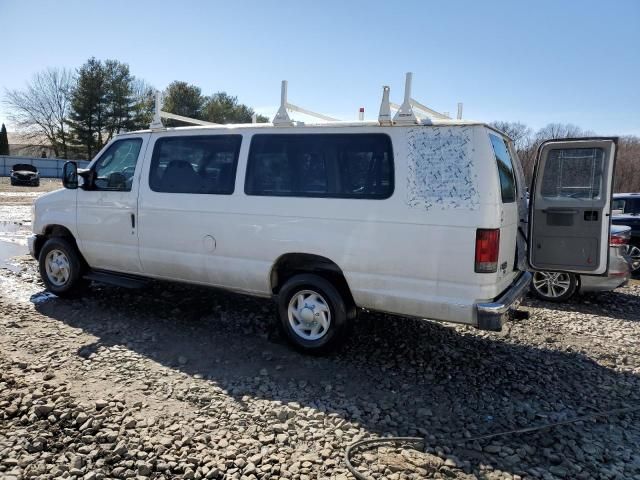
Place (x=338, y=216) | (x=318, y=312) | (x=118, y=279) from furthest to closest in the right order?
(x=118, y=279) → (x=318, y=312) → (x=338, y=216)

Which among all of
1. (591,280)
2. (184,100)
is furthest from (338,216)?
(184,100)

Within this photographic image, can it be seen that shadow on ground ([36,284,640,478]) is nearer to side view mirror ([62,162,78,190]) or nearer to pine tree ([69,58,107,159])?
side view mirror ([62,162,78,190])

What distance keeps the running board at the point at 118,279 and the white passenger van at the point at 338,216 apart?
0.03 m

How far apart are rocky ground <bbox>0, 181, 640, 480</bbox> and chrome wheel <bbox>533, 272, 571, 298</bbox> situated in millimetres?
1264

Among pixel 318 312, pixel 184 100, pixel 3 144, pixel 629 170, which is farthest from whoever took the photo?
pixel 3 144

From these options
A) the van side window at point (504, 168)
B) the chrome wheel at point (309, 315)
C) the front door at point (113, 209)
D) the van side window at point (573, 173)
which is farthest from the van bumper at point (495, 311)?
the front door at point (113, 209)

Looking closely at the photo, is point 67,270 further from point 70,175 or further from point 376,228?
point 376,228

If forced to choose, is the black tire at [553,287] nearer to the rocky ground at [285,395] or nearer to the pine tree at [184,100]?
the rocky ground at [285,395]

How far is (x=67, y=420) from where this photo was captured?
3.41 m

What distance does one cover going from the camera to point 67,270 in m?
6.25

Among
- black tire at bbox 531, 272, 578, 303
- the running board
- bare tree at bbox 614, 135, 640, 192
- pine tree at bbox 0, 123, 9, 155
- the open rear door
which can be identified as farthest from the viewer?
pine tree at bbox 0, 123, 9, 155

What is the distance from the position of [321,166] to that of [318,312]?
143 cm

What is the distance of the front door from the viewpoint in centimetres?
568

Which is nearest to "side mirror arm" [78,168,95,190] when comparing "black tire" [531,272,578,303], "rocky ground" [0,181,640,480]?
"rocky ground" [0,181,640,480]
